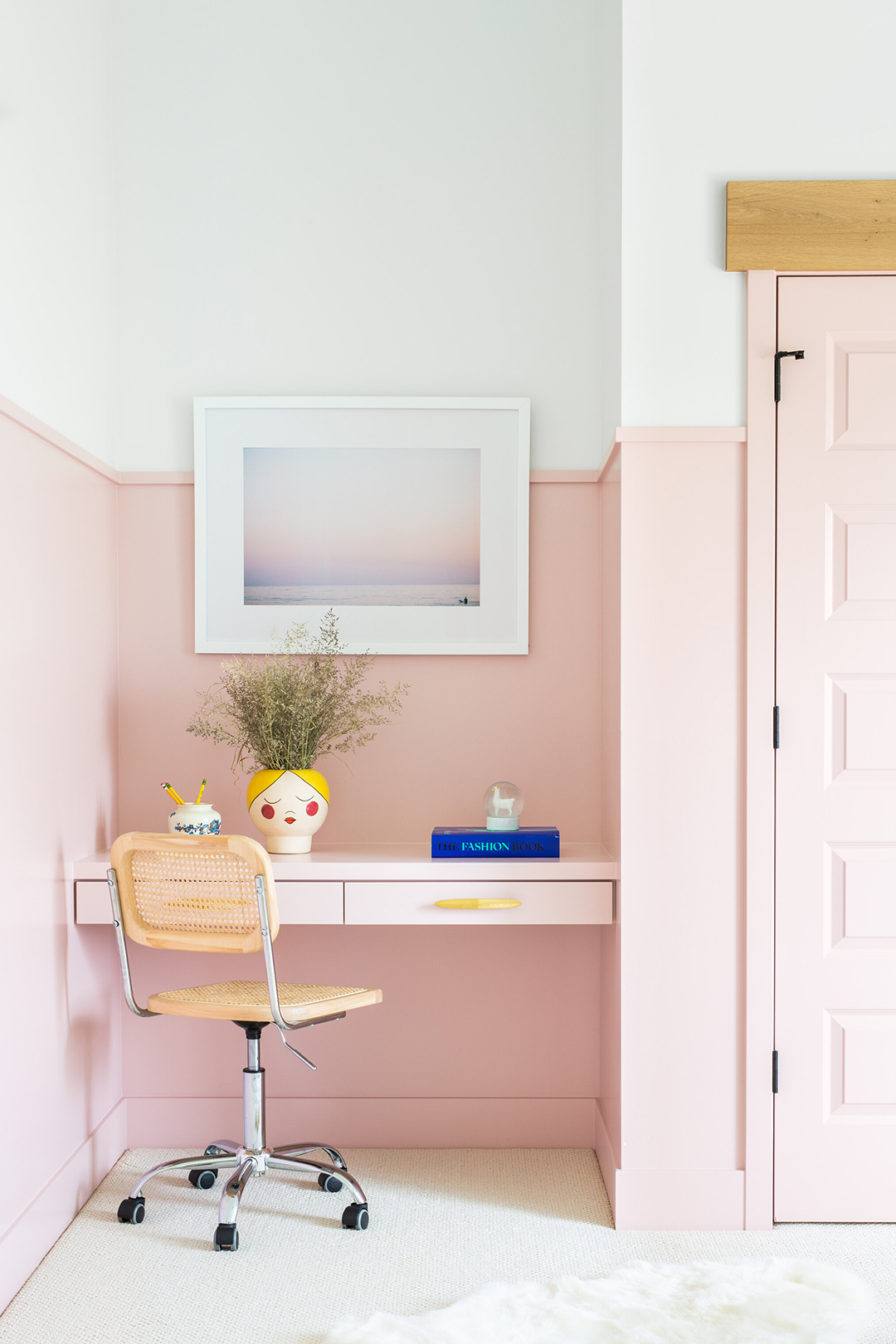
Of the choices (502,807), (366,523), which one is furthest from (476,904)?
(366,523)

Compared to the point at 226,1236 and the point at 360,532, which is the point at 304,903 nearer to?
the point at 226,1236

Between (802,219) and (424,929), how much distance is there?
2.05 m

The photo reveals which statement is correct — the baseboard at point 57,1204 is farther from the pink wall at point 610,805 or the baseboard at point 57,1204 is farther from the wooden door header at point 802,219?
the wooden door header at point 802,219

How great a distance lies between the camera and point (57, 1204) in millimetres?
2205

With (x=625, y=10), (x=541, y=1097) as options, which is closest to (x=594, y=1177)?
(x=541, y=1097)

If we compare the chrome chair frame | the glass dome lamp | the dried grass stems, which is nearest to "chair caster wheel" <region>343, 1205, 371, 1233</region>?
the chrome chair frame

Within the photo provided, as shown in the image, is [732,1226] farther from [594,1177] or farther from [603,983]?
[603,983]

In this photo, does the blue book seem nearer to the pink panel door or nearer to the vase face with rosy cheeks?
the vase face with rosy cheeks

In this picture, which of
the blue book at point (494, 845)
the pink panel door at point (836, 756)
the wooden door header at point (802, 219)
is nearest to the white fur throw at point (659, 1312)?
the pink panel door at point (836, 756)

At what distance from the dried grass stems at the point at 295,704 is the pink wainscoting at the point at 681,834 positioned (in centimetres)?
74

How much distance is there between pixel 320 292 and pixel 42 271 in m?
0.78

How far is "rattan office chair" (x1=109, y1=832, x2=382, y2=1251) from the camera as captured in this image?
2.11 meters

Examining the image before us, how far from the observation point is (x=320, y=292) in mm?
2736

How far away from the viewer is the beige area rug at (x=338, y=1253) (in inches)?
75.2
